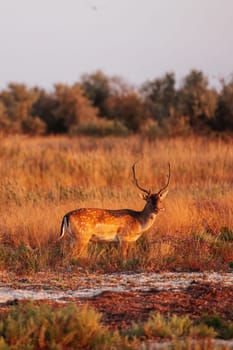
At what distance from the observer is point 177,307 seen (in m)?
8.98

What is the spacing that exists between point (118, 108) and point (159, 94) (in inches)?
220

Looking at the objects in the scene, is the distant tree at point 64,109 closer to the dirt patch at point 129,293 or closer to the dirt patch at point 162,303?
the dirt patch at point 129,293

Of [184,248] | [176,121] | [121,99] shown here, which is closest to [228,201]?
[184,248]

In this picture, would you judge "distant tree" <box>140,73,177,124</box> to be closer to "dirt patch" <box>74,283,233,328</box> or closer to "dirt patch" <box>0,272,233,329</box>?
"dirt patch" <box>0,272,233,329</box>

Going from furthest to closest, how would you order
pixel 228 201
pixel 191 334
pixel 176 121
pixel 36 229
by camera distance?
1. pixel 176 121
2. pixel 228 201
3. pixel 36 229
4. pixel 191 334

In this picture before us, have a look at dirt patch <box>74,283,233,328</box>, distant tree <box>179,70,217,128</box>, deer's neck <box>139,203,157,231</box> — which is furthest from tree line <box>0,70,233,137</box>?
dirt patch <box>74,283,233,328</box>

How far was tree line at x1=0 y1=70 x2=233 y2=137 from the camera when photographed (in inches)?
1384

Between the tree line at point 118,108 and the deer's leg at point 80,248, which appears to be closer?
the deer's leg at point 80,248

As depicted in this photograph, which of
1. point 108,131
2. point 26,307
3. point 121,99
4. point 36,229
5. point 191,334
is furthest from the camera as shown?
point 121,99

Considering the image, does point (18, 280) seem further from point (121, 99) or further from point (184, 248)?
point (121, 99)

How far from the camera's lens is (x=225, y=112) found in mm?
35031

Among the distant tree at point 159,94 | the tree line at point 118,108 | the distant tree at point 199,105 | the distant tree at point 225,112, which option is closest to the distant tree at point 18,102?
Result: the tree line at point 118,108

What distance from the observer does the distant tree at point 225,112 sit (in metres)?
34.4

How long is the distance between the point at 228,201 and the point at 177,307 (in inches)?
325
